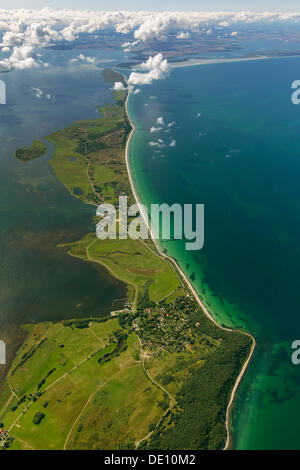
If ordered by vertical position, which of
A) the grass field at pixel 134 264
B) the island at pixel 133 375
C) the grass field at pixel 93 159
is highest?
the grass field at pixel 93 159

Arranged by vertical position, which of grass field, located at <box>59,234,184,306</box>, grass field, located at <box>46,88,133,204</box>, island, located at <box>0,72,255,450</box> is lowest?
island, located at <box>0,72,255,450</box>

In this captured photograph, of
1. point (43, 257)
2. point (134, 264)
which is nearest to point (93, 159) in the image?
point (43, 257)

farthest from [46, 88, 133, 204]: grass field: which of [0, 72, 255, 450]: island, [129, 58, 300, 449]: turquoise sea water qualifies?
[0, 72, 255, 450]: island

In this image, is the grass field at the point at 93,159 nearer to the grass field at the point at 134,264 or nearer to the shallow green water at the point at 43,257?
the shallow green water at the point at 43,257

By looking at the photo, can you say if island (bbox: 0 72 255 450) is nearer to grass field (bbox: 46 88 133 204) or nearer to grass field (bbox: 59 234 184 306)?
grass field (bbox: 59 234 184 306)

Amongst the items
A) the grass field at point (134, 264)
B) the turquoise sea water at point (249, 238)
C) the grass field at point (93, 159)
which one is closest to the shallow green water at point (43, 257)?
the grass field at point (134, 264)

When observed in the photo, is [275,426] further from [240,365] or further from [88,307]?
[88,307]
